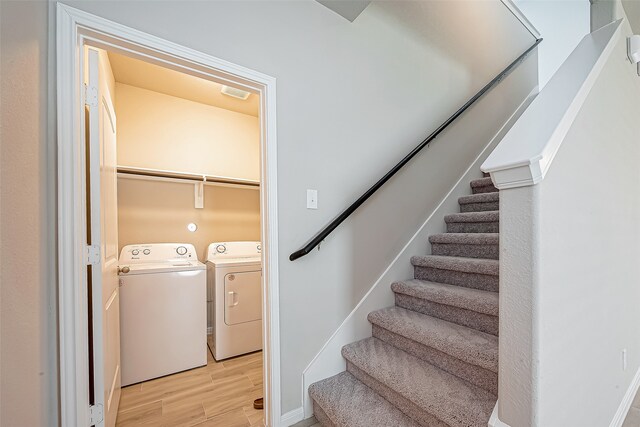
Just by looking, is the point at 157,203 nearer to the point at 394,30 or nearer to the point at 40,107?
the point at 40,107

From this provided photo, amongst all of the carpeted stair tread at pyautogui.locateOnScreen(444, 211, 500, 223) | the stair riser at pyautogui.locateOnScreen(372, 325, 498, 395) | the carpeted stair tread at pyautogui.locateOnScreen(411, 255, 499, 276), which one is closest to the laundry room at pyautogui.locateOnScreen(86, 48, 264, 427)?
the stair riser at pyautogui.locateOnScreen(372, 325, 498, 395)

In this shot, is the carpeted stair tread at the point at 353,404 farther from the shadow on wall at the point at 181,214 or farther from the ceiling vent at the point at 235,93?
the ceiling vent at the point at 235,93

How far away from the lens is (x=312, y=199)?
169 centimetres

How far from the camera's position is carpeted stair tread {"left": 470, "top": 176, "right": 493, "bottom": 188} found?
8.78 feet

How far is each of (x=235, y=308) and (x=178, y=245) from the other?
887 mm

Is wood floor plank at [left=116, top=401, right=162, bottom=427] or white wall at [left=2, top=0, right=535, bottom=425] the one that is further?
wood floor plank at [left=116, top=401, right=162, bottom=427]

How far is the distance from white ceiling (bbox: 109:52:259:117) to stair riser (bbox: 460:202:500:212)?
2.38 metres

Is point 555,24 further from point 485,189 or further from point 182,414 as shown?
point 182,414

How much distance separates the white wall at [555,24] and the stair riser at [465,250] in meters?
3.28

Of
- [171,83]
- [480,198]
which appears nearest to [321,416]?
[480,198]

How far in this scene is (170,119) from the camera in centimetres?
292

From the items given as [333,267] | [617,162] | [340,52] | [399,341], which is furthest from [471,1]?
[399,341]

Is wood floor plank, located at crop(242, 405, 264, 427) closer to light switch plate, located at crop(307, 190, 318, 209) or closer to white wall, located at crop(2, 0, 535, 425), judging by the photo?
white wall, located at crop(2, 0, 535, 425)

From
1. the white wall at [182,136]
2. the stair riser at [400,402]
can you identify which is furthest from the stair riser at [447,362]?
the white wall at [182,136]
